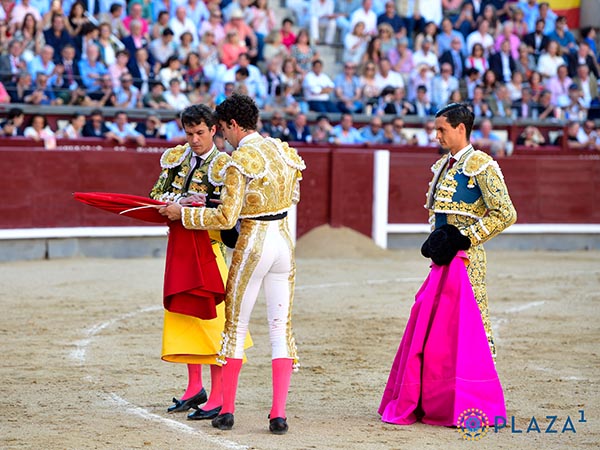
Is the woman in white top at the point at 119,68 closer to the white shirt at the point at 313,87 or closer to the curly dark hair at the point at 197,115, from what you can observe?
the white shirt at the point at 313,87

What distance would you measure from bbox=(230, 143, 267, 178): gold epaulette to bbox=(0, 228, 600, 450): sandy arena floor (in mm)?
995

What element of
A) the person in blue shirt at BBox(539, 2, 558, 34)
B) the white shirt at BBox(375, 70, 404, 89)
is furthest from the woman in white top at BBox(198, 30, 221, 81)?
the person in blue shirt at BBox(539, 2, 558, 34)

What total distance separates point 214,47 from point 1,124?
9.62 feet

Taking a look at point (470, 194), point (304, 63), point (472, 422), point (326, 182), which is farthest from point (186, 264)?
point (304, 63)

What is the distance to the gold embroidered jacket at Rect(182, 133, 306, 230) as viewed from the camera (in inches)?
170

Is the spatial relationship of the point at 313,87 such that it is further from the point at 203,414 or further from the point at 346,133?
the point at 203,414

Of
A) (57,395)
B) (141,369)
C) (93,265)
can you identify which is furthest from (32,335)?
(93,265)

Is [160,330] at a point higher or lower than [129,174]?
lower

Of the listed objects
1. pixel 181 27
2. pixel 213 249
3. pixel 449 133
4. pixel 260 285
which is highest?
pixel 181 27

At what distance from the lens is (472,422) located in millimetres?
4512

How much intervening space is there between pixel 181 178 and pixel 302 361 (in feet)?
5.53

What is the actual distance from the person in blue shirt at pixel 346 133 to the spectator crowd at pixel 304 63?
0.02 m

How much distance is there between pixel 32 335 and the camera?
6727mm

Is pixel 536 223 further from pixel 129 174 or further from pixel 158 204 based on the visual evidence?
pixel 158 204
